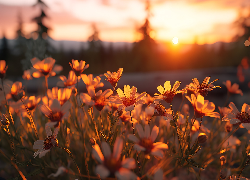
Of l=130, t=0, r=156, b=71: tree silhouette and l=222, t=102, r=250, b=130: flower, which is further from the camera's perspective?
l=130, t=0, r=156, b=71: tree silhouette

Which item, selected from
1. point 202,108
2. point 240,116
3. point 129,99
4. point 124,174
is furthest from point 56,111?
point 240,116

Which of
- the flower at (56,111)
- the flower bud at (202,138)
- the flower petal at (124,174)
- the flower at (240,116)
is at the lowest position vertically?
the flower bud at (202,138)

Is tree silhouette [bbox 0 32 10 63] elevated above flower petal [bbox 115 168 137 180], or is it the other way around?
flower petal [bbox 115 168 137 180]

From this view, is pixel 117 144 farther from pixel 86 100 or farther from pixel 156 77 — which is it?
pixel 156 77

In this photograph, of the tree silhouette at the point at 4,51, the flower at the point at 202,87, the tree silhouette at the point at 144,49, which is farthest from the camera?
the tree silhouette at the point at 4,51

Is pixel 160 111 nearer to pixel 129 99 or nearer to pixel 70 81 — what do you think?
pixel 129 99

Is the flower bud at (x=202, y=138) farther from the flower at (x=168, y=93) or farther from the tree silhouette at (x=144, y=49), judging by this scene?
the tree silhouette at (x=144, y=49)

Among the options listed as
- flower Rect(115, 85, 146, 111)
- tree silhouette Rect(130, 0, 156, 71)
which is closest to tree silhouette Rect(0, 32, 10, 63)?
tree silhouette Rect(130, 0, 156, 71)

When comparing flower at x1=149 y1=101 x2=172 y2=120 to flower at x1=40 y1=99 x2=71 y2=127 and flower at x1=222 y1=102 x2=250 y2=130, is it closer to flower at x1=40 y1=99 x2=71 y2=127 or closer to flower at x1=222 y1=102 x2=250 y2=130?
flower at x1=222 y1=102 x2=250 y2=130

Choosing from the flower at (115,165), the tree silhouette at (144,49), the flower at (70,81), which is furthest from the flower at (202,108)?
the tree silhouette at (144,49)

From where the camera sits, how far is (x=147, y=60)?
71.8 ft

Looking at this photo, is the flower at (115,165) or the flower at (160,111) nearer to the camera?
the flower at (115,165)

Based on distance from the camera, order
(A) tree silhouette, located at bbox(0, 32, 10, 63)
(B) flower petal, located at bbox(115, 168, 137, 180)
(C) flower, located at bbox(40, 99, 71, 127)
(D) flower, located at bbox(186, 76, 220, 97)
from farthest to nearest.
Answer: (A) tree silhouette, located at bbox(0, 32, 10, 63), (D) flower, located at bbox(186, 76, 220, 97), (C) flower, located at bbox(40, 99, 71, 127), (B) flower petal, located at bbox(115, 168, 137, 180)

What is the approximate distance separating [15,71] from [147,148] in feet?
73.6
